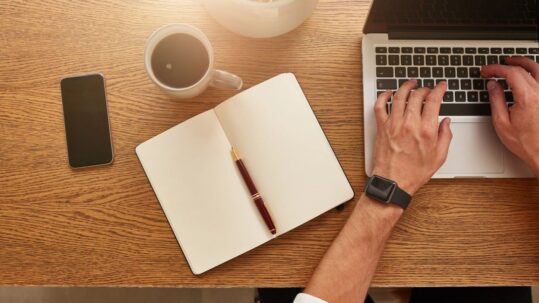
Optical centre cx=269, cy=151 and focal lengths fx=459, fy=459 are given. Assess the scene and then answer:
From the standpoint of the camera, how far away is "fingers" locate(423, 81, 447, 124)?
733 millimetres

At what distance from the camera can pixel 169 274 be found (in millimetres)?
748

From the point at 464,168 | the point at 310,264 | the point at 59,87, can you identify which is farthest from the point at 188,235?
the point at 464,168

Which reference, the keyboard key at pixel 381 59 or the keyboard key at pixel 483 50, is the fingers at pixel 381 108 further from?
the keyboard key at pixel 483 50

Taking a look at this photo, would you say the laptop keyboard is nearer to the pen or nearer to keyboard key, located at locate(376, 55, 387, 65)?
keyboard key, located at locate(376, 55, 387, 65)

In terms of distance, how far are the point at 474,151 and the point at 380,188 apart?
172mm

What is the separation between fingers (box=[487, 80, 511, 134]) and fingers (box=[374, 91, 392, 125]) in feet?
0.55

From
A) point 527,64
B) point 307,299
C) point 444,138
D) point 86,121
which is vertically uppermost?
point 527,64

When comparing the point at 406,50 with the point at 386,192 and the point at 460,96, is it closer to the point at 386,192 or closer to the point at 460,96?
the point at 460,96

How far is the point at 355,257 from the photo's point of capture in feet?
2.38

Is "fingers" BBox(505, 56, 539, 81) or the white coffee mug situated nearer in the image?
the white coffee mug

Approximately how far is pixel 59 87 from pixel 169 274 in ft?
1.20

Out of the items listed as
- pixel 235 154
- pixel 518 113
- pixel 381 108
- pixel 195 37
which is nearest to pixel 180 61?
pixel 195 37

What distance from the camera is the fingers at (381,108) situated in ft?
2.42

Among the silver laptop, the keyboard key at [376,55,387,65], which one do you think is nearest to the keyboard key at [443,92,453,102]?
the silver laptop
